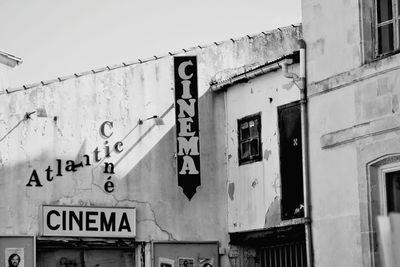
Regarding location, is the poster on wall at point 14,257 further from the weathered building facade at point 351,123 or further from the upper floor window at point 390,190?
the upper floor window at point 390,190

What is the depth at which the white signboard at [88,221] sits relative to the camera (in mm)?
19578

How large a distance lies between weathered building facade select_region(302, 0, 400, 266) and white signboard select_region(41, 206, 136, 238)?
5.16 metres

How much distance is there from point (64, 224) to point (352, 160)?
6.88m

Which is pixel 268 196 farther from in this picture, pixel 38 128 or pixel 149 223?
pixel 38 128

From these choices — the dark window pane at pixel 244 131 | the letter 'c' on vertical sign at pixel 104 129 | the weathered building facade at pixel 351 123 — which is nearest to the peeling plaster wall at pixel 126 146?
the letter 'c' on vertical sign at pixel 104 129

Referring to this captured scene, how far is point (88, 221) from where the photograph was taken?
19.9 m

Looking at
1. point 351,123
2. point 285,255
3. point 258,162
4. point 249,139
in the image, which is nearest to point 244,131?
point 249,139

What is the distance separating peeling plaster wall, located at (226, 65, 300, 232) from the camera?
64.1 ft

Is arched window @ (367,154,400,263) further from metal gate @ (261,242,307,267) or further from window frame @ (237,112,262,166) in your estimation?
window frame @ (237,112,262,166)

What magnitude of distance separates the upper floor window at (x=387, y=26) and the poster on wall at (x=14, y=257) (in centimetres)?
834

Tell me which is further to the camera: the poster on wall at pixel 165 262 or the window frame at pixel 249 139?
the poster on wall at pixel 165 262

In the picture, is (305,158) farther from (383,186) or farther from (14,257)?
(14,257)

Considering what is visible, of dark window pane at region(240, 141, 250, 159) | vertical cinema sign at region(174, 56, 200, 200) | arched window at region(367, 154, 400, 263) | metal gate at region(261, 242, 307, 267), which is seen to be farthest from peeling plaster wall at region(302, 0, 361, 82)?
vertical cinema sign at region(174, 56, 200, 200)

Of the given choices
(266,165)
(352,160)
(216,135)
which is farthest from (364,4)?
(216,135)
